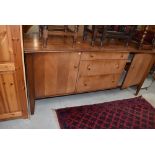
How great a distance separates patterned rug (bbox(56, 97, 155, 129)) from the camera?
1.76 meters

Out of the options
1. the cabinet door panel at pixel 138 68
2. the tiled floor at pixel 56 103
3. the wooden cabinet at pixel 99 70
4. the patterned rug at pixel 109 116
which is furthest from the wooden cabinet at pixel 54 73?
the cabinet door panel at pixel 138 68

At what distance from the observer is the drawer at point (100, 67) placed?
5.73ft

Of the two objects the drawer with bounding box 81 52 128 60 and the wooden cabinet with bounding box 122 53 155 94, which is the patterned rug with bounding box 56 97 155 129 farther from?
the drawer with bounding box 81 52 128 60

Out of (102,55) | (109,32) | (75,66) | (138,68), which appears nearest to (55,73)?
(75,66)

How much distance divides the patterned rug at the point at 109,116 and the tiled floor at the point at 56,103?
9cm

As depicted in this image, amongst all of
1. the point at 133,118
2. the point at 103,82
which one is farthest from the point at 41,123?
the point at 133,118

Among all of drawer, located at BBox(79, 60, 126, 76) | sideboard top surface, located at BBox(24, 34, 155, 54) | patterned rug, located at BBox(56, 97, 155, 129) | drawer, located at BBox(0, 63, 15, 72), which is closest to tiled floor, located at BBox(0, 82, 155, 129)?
patterned rug, located at BBox(56, 97, 155, 129)

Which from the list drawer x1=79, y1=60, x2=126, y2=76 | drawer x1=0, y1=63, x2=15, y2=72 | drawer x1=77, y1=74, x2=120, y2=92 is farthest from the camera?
drawer x1=77, y1=74, x2=120, y2=92

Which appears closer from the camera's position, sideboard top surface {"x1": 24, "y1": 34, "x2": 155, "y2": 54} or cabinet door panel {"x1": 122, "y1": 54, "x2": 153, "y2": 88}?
sideboard top surface {"x1": 24, "y1": 34, "x2": 155, "y2": 54}

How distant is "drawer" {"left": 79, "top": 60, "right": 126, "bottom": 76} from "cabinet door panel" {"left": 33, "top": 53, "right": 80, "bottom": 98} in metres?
0.10

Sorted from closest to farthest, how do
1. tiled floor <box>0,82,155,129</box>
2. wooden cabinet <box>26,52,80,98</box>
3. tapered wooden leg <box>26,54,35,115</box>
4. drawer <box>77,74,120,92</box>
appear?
tapered wooden leg <box>26,54,35,115</box>, wooden cabinet <box>26,52,80,98</box>, tiled floor <box>0,82,155,129</box>, drawer <box>77,74,120,92</box>
